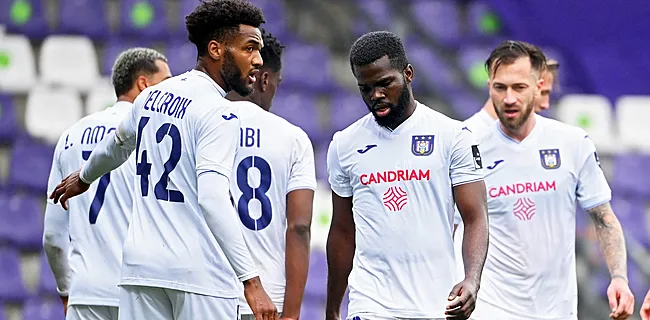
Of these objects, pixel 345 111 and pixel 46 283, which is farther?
pixel 345 111

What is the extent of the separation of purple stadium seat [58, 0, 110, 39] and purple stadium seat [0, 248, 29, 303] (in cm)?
278

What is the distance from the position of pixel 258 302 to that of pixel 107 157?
1170 millimetres

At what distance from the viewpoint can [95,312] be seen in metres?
6.08

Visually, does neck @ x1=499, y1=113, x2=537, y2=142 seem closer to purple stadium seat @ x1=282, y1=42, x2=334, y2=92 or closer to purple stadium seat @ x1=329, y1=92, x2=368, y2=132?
purple stadium seat @ x1=329, y1=92, x2=368, y2=132

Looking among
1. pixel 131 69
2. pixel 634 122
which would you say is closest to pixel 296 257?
pixel 131 69

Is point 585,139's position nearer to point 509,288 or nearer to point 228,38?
point 509,288

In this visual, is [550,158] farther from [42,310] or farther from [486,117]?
[42,310]

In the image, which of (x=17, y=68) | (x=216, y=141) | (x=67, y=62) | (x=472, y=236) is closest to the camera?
(x=216, y=141)

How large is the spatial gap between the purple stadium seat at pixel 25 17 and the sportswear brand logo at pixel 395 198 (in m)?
8.01

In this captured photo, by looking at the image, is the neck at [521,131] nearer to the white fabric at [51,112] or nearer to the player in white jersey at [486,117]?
the player in white jersey at [486,117]

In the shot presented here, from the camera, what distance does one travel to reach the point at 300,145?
579 centimetres

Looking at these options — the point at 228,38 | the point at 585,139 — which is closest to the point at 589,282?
the point at 585,139

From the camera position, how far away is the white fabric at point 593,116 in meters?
12.8

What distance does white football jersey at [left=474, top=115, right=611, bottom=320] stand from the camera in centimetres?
600
